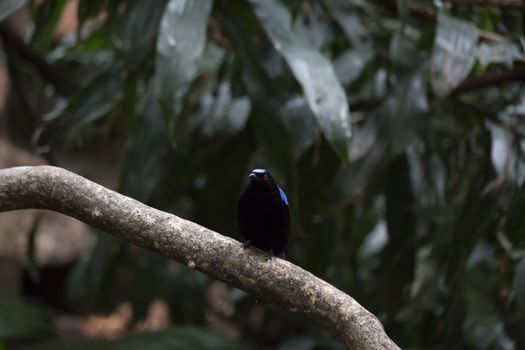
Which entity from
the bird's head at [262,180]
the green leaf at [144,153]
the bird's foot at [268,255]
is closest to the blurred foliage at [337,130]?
the green leaf at [144,153]

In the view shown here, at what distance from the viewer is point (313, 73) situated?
2.98m

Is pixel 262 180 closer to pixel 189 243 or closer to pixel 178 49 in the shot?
pixel 189 243

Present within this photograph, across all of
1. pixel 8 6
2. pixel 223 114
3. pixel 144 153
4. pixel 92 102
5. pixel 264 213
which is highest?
pixel 8 6

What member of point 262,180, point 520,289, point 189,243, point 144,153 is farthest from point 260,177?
point 520,289

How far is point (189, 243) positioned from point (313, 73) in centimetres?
142

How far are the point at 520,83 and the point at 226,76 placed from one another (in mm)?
1666

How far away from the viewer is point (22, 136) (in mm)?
7262

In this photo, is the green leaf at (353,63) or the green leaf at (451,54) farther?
the green leaf at (353,63)

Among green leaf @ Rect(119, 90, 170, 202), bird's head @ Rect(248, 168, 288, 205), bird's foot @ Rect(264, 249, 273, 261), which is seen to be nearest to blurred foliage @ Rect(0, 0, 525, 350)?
green leaf @ Rect(119, 90, 170, 202)

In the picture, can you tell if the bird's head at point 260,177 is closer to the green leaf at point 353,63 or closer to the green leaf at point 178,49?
the green leaf at point 178,49

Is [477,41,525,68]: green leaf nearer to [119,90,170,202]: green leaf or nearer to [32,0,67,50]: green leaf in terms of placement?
[119,90,170,202]: green leaf

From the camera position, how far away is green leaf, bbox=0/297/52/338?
12.6 ft

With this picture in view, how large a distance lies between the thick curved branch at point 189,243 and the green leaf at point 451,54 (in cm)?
167

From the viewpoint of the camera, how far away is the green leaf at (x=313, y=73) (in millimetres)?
2840
